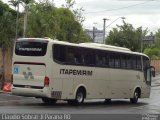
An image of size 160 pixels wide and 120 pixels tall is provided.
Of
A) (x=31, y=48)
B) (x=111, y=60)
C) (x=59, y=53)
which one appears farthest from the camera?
(x=111, y=60)

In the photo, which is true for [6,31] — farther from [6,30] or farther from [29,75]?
[29,75]

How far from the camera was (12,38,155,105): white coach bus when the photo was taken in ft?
79.2

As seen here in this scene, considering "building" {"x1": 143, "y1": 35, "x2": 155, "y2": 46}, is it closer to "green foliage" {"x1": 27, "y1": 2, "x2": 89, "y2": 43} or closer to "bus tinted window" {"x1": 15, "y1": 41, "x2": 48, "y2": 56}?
"green foliage" {"x1": 27, "y1": 2, "x2": 89, "y2": 43}

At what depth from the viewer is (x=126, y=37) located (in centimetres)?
8912

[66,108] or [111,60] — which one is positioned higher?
[111,60]

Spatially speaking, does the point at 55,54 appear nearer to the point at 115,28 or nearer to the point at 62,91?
the point at 62,91

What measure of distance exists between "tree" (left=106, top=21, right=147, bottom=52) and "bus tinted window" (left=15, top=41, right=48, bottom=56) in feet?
205

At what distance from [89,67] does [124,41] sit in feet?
204

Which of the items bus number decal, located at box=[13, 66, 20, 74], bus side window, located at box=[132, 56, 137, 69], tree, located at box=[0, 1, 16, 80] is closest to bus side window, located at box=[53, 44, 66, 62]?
bus number decal, located at box=[13, 66, 20, 74]

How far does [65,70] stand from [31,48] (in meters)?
1.91

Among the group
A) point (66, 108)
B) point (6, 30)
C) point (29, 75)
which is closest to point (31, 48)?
point (29, 75)

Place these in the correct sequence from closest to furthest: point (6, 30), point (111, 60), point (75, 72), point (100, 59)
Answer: point (75, 72)
point (100, 59)
point (111, 60)
point (6, 30)

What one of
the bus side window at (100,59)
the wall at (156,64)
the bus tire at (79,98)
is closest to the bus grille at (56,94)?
the bus tire at (79,98)

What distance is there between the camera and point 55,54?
24.2 meters
